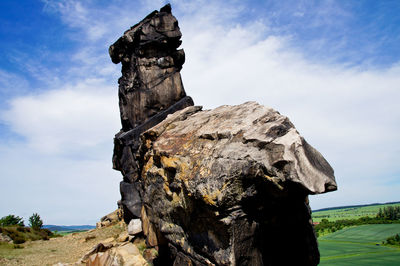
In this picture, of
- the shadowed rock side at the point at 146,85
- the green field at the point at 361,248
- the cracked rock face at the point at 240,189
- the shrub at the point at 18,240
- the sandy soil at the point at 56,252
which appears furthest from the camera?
the shrub at the point at 18,240

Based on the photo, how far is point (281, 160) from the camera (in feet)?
20.2

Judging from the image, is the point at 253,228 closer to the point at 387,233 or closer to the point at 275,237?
the point at 275,237

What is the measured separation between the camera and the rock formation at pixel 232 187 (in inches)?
249

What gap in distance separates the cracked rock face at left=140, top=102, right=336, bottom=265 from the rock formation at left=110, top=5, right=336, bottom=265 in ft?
0.08

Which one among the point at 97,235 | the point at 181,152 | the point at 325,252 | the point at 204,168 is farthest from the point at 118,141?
the point at 325,252

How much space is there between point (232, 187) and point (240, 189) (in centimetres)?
22

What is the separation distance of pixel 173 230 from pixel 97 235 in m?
9.85

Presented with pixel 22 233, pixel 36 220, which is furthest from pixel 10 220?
pixel 22 233

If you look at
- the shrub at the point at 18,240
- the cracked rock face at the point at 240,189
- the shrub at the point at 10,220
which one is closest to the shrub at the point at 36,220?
the shrub at the point at 10,220

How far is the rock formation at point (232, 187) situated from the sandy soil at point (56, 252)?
508cm

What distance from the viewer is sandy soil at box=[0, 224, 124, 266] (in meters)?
12.8

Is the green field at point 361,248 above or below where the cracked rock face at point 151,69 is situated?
below

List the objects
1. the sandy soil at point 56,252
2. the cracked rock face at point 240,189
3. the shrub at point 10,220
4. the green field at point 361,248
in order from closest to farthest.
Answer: the cracked rock face at point 240,189
the sandy soil at point 56,252
the green field at point 361,248
the shrub at point 10,220

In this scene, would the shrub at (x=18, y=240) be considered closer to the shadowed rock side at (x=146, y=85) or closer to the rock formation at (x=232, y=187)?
the shadowed rock side at (x=146, y=85)
